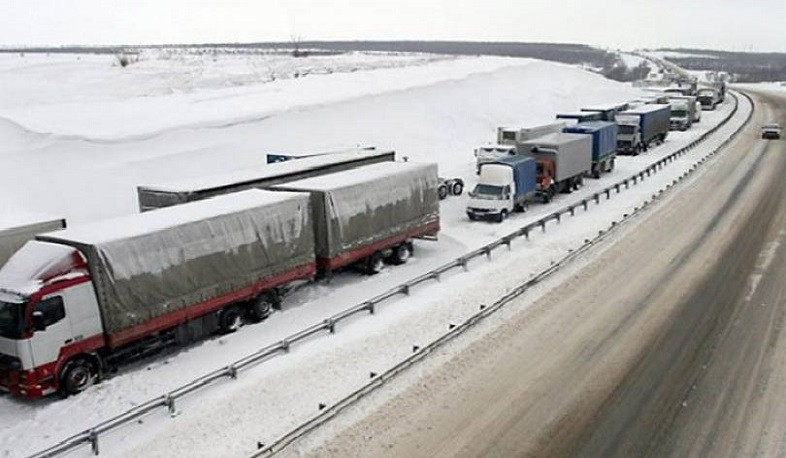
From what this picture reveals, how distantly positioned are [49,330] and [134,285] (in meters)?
2.17

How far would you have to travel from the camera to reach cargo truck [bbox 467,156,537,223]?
107ft

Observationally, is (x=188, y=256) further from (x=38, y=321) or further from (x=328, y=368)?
(x=328, y=368)

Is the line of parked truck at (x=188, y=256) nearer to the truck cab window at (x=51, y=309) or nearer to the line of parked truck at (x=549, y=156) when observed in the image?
the truck cab window at (x=51, y=309)

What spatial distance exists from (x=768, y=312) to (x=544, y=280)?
22.3 feet

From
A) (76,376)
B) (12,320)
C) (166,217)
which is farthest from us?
(166,217)

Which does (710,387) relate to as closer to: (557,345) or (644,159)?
(557,345)

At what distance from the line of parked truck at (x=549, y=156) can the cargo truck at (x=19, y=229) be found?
735 inches

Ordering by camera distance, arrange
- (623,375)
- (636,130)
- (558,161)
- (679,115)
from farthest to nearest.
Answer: (679,115), (636,130), (558,161), (623,375)

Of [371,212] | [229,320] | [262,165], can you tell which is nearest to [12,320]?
[229,320]

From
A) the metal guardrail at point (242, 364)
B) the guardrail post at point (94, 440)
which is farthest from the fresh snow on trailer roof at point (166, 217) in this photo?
the guardrail post at point (94, 440)

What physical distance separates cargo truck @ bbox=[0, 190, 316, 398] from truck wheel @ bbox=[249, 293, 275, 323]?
0.03 metres

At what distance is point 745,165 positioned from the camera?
153 ft

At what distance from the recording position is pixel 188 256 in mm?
18266

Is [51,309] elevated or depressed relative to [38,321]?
elevated
